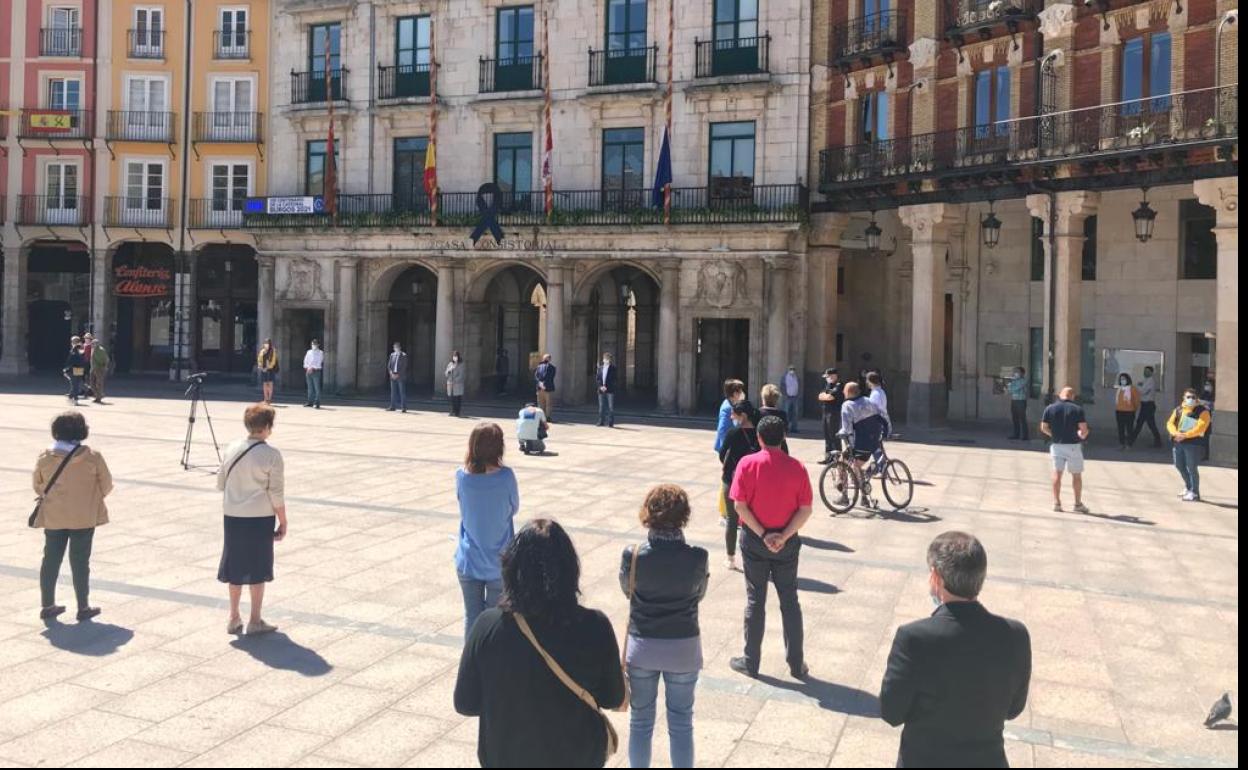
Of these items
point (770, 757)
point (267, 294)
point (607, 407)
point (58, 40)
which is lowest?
point (770, 757)

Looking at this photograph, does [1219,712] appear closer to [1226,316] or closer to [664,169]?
[1226,316]

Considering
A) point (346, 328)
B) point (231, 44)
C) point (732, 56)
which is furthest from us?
point (231, 44)

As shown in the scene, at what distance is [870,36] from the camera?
28312 millimetres

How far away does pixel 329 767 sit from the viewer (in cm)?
603

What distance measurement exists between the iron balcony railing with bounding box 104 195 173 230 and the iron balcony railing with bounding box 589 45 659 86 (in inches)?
668

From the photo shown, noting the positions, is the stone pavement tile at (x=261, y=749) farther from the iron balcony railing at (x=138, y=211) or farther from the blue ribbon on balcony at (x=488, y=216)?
the iron balcony railing at (x=138, y=211)

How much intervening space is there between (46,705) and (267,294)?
101ft

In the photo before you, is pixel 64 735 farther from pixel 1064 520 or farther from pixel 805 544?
pixel 1064 520

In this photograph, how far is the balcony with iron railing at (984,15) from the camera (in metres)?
24.9

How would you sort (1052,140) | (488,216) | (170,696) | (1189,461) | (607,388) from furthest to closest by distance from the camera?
1. (488,216)
2. (607,388)
3. (1052,140)
4. (1189,461)
5. (170,696)

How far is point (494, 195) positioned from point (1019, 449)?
16.4 meters

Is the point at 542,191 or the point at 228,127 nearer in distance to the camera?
the point at 542,191

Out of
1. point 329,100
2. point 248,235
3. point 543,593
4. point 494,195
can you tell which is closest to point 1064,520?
point 543,593

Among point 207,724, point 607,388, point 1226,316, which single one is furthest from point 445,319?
point 207,724
